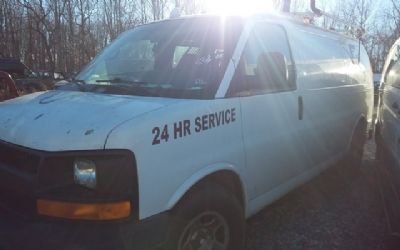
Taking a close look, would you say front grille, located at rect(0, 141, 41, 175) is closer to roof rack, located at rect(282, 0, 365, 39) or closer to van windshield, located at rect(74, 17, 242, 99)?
van windshield, located at rect(74, 17, 242, 99)

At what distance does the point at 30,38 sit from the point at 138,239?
35584 mm

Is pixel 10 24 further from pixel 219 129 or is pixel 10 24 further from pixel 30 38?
pixel 219 129

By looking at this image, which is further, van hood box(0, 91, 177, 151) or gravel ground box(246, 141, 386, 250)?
gravel ground box(246, 141, 386, 250)

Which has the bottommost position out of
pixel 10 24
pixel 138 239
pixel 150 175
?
pixel 138 239

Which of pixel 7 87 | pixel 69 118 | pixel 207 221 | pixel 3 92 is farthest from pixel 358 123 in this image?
pixel 3 92

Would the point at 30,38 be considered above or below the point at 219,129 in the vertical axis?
above

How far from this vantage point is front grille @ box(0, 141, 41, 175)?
9.14ft

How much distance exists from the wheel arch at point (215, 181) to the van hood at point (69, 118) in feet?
1.80

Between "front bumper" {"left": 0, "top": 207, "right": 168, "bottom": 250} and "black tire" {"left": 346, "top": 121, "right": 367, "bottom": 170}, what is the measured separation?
176 inches

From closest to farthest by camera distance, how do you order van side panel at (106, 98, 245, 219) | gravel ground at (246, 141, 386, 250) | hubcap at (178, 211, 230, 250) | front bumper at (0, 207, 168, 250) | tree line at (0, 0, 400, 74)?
front bumper at (0, 207, 168, 250) < van side panel at (106, 98, 245, 219) < hubcap at (178, 211, 230, 250) < gravel ground at (246, 141, 386, 250) < tree line at (0, 0, 400, 74)

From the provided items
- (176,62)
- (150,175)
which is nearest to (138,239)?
(150,175)

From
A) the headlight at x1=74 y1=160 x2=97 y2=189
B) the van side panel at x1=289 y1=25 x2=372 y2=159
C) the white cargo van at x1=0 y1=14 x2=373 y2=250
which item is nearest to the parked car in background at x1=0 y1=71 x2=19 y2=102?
the white cargo van at x1=0 y1=14 x2=373 y2=250

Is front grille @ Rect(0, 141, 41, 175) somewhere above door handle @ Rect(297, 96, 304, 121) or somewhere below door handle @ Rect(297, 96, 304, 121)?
below

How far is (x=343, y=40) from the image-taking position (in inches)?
265
